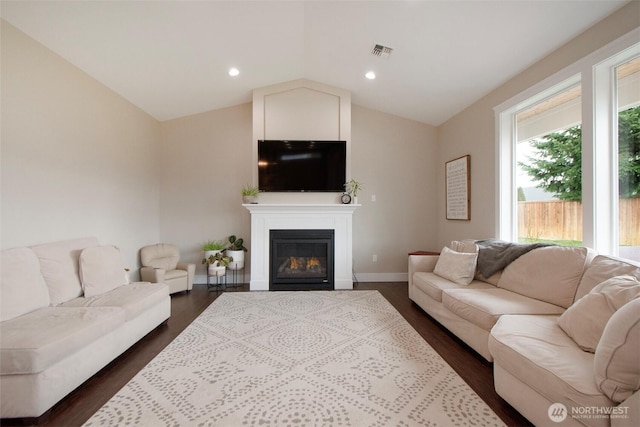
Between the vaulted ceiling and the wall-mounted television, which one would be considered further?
the wall-mounted television

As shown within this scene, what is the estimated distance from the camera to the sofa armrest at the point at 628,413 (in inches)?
38.2

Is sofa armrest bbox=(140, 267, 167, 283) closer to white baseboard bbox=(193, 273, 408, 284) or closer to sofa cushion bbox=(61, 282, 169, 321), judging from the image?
sofa cushion bbox=(61, 282, 169, 321)

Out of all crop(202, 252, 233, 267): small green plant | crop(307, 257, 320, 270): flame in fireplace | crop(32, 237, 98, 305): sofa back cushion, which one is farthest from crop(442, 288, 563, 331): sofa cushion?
crop(32, 237, 98, 305): sofa back cushion

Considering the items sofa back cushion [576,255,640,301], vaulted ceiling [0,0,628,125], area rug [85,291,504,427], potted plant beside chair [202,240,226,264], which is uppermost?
vaulted ceiling [0,0,628,125]

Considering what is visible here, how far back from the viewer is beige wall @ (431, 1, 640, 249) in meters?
1.99

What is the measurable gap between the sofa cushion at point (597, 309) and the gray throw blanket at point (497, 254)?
0.91 meters

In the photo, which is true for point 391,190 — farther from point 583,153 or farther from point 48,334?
point 48,334

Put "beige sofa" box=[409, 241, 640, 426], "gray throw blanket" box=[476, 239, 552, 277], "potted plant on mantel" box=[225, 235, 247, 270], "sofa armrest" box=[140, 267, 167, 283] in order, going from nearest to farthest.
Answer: "beige sofa" box=[409, 241, 640, 426], "gray throw blanket" box=[476, 239, 552, 277], "sofa armrest" box=[140, 267, 167, 283], "potted plant on mantel" box=[225, 235, 247, 270]

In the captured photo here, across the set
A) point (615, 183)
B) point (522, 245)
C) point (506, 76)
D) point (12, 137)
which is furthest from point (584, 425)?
point (12, 137)

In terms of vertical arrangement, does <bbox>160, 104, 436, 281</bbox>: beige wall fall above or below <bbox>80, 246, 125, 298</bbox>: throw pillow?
above

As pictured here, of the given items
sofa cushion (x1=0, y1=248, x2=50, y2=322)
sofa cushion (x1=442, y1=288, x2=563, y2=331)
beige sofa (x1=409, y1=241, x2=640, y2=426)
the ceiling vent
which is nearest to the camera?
beige sofa (x1=409, y1=241, x2=640, y2=426)

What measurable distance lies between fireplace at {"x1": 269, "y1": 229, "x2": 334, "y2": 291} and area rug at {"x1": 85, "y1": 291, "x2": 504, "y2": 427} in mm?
1116

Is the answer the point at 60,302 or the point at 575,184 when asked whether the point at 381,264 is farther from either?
the point at 60,302

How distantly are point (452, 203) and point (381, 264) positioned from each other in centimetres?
153
